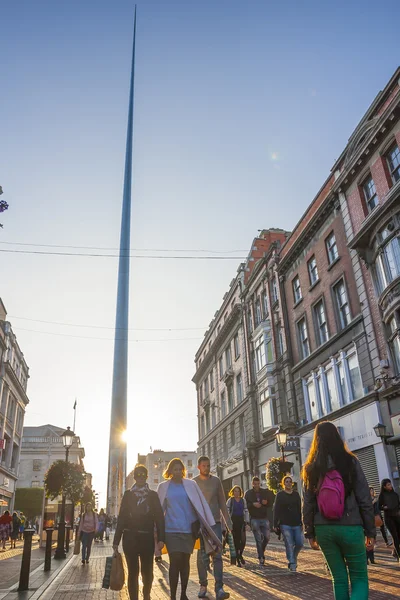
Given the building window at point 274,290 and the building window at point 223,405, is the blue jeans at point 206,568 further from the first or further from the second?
the building window at point 223,405

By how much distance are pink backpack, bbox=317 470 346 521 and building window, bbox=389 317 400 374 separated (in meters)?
15.5

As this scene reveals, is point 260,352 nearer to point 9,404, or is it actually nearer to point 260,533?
point 260,533

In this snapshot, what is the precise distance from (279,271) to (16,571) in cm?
2250

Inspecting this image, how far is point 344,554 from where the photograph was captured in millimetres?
3783

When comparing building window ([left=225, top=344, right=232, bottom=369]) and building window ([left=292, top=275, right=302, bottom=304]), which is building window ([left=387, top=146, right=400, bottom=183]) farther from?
building window ([left=225, top=344, right=232, bottom=369])

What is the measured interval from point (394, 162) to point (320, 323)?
9109mm

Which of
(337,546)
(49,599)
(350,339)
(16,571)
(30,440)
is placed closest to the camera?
(337,546)

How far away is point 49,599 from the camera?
7.45m

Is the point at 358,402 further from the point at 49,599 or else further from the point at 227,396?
the point at 227,396

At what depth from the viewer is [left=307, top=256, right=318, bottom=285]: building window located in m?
26.3

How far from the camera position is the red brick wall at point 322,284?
22.5 meters

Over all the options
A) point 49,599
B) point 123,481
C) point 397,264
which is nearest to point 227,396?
point 123,481

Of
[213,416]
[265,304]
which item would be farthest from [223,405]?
[265,304]

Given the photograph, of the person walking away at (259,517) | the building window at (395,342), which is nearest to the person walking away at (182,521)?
the person walking away at (259,517)
